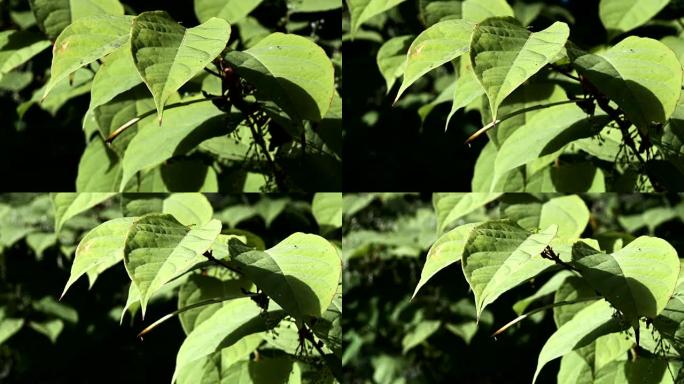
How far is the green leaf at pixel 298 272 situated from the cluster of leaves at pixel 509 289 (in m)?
0.14

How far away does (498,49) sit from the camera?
99cm

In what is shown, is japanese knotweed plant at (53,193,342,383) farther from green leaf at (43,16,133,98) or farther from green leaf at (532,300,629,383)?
green leaf at (532,300,629,383)

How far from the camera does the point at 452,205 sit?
62.6 inches

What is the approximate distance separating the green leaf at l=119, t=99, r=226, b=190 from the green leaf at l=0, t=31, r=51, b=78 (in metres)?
0.39

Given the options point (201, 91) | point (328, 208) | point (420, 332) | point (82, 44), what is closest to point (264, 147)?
point (201, 91)

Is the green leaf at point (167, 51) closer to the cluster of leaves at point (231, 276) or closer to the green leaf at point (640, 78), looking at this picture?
the cluster of leaves at point (231, 276)

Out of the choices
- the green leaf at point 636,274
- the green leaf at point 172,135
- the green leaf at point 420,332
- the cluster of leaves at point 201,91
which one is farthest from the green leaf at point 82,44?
the green leaf at point 420,332

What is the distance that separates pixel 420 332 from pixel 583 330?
1.27 m

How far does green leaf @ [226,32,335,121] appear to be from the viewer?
117cm

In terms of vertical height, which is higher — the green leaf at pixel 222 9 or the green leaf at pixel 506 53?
the green leaf at pixel 506 53

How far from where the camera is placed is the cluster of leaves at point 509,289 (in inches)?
40.5

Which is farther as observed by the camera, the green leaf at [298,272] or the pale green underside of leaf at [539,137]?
the pale green underside of leaf at [539,137]

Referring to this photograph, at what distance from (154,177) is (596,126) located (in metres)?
0.82

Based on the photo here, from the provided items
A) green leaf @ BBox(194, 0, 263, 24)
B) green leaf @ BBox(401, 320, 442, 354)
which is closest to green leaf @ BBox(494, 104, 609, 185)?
green leaf @ BBox(194, 0, 263, 24)
